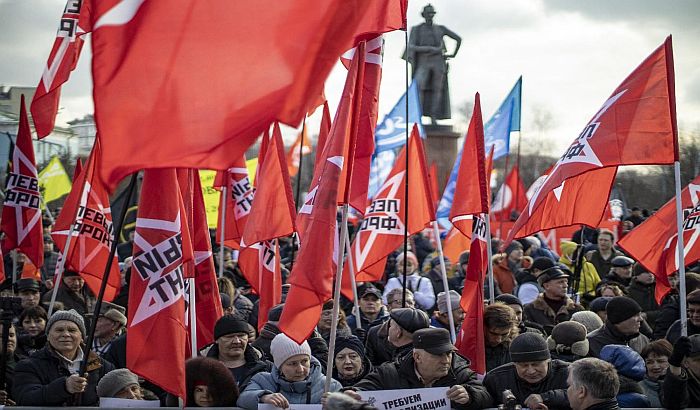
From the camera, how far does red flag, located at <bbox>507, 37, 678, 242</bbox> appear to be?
7.49 m

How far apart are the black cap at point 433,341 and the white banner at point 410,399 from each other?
0.74ft

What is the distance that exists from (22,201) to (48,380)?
4.10 metres

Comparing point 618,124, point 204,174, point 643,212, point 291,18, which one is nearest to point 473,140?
point 618,124

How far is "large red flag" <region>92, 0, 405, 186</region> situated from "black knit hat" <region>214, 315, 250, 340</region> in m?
2.03

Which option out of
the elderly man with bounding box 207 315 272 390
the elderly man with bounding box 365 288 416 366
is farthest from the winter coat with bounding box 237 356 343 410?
the elderly man with bounding box 365 288 416 366

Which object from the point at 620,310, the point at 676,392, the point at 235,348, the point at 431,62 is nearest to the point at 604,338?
the point at 620,310

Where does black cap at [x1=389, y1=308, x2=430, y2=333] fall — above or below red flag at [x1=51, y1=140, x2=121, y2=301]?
below

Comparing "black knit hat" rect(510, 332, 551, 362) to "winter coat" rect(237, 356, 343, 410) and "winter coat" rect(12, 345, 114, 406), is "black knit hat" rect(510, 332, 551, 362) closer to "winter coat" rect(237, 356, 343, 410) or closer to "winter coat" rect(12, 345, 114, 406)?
"winter coat" rect(237, 356, 343, 410)

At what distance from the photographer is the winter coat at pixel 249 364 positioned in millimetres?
6880

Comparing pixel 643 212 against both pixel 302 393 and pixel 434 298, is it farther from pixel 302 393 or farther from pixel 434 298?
pixel 302 393

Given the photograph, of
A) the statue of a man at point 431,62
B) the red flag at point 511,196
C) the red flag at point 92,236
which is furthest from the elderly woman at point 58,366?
the statue of a man at point 431,62

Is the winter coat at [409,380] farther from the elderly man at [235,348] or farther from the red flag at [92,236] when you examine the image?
the red flag at [92,236]

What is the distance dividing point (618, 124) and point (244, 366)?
3183mm

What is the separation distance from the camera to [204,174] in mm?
16516
